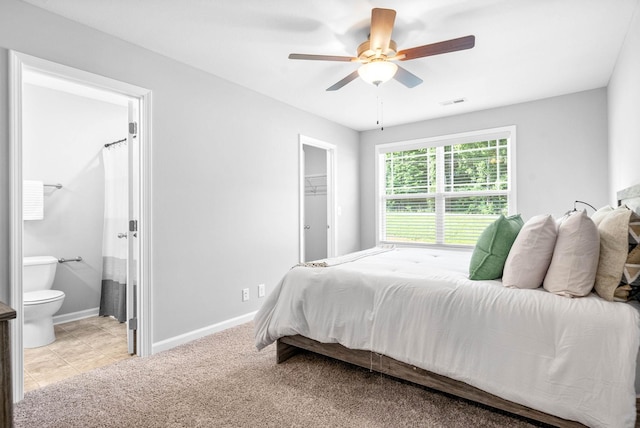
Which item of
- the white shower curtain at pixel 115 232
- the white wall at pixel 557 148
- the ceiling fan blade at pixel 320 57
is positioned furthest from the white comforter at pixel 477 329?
the white wall at pixel 557 148

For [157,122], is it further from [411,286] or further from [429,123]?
[429,123]

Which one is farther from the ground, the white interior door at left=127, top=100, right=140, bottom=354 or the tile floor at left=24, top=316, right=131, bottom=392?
the white interior door at left=127, top=100, right=140, bottom=354

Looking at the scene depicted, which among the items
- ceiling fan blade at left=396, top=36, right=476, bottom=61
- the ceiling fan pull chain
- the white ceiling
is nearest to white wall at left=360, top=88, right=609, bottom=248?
the white ceiling

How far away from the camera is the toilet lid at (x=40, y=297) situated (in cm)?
281

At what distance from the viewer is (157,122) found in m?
2.76

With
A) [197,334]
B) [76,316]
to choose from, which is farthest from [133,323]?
[76,316]

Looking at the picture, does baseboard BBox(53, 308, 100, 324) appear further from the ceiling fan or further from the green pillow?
the green pillow

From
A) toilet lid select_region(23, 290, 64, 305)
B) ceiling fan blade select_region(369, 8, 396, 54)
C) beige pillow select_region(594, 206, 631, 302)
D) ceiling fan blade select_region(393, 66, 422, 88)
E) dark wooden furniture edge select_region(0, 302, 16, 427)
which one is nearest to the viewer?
dark wooden furniture edge select_region(0, 302, 16, 427)

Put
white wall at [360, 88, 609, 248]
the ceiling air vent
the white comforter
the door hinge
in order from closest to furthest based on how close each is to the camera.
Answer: the white comforter, the door hinge, white wall at [360, 88, 609, 248], the ceiling air vent

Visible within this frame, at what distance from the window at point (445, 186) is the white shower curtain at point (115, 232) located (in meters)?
3.46

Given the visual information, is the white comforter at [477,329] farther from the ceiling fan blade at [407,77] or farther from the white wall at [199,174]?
the ceiling fan blade at [407,77]

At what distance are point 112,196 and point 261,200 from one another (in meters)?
1.61

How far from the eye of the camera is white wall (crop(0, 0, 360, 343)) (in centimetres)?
222

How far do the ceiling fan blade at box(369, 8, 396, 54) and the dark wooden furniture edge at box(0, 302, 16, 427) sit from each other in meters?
2.21
